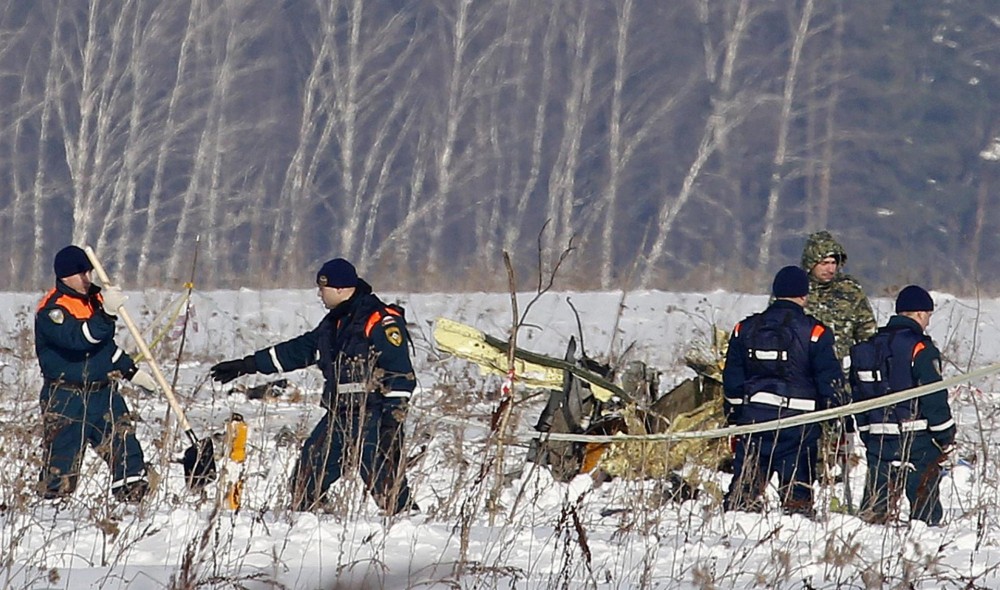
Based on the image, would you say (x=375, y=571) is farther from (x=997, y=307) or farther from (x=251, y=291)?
(x=997, y=307)

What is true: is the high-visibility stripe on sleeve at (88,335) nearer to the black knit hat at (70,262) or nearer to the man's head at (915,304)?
the black knit hat at (70,262)

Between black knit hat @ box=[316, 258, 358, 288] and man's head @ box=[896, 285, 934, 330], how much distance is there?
279 centimetres

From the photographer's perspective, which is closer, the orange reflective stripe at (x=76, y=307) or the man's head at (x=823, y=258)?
the orange reflective stripe at (x=76, y=307)

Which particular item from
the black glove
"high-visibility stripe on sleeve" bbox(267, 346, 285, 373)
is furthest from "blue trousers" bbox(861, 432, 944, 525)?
the black glove

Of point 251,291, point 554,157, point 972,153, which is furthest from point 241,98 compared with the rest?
point 251,291

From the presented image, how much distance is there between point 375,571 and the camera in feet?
16.5

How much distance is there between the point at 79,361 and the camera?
8.01 meters

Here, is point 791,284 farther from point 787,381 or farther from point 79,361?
point 79,361

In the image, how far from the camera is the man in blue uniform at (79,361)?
25.8ft

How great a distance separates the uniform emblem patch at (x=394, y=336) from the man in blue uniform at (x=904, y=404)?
238 centimetres

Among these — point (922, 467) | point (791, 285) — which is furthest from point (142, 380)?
point (922, 467)

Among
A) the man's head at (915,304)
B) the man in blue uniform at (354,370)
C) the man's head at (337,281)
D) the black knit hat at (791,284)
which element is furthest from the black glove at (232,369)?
the man's head at (915,304)

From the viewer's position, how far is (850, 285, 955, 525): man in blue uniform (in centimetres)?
789

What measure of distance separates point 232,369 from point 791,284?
2.85 metres
